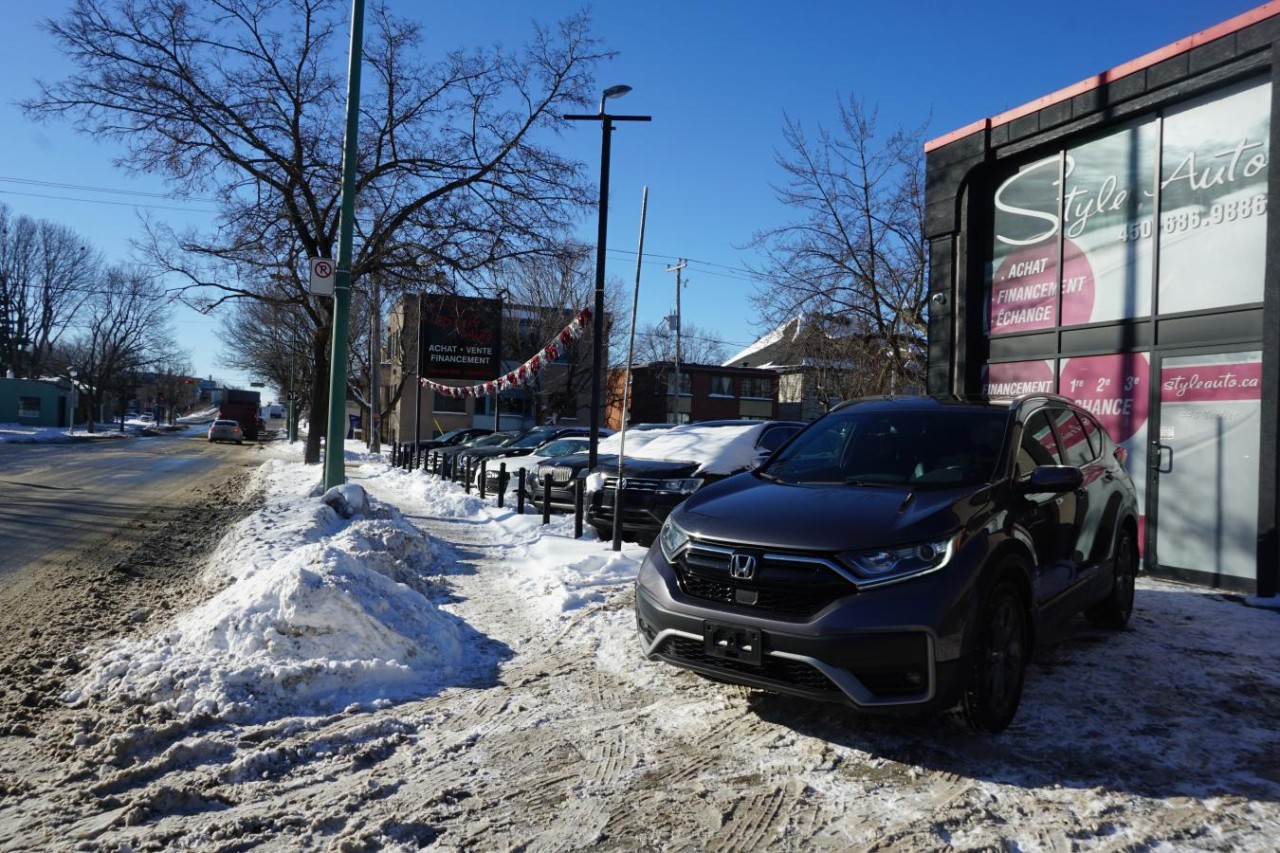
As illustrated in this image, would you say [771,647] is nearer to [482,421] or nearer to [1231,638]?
[1231,638]

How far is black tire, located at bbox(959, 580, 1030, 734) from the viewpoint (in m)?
3.94

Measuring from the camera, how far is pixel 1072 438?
228 inches

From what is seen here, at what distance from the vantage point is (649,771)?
3.87 metres

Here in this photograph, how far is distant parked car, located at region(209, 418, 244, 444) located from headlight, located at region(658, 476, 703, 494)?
1761 inches

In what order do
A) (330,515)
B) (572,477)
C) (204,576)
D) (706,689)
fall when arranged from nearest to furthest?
(706,689) → (204,576) → (330,515) → (572,477)

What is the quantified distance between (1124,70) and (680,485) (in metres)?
6.59

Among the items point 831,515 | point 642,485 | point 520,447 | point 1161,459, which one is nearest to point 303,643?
point 831,515

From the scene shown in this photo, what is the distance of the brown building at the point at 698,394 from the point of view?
52594 millimetres

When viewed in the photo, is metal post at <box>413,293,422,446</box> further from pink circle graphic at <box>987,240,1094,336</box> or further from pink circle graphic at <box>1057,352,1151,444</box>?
pink circle graphic at <box>1057,352,1151,444</box>

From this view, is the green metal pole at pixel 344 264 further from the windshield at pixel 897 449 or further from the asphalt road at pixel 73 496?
the windshield at pixel 897 449

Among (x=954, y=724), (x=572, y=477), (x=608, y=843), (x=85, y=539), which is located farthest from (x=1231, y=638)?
(x=85, y=539)

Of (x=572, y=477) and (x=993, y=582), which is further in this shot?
(x=572, y=477)

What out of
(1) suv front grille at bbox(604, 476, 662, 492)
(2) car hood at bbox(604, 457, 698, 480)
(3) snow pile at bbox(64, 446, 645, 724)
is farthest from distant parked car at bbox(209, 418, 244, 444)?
(3) snow pile at bbox(64, 446, 645, 724)

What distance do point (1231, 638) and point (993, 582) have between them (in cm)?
351
